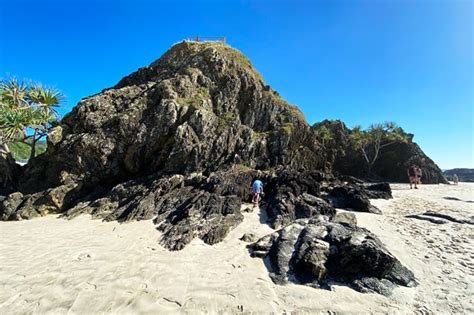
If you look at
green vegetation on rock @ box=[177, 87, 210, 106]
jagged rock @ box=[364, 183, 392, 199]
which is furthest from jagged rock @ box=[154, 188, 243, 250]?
jagged rock @ box=[364, 183, 392, 199]

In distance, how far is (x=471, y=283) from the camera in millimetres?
5949

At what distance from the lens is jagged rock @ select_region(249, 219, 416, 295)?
6.08 metres

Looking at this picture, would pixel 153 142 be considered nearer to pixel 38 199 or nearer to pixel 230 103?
pixel 38 199

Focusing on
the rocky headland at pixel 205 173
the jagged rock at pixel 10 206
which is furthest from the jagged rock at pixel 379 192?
the jagged rock at pixel 10 206

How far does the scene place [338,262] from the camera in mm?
6566

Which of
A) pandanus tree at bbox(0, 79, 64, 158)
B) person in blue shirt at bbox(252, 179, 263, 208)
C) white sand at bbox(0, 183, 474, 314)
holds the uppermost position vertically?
pandanus tree at bbox(0, 79, 64, 158)

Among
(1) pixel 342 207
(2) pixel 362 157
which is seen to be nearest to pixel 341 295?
(1) pixel 342 207

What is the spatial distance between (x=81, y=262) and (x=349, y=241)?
29.4ft

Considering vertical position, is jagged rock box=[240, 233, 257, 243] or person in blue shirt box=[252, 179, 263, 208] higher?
person in blue shirt box=[252, 179, 263, 208]

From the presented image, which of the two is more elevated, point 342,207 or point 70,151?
point 70,151

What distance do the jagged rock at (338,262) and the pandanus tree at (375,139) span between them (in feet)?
109

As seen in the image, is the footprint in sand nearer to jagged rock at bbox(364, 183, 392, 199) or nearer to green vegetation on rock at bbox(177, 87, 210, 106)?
green vegetation on rock at bbox(177, 87, 210, 106)

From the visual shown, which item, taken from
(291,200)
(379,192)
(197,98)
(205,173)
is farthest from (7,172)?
(379,192)

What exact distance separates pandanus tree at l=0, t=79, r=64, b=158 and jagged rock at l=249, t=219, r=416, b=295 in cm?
2281
